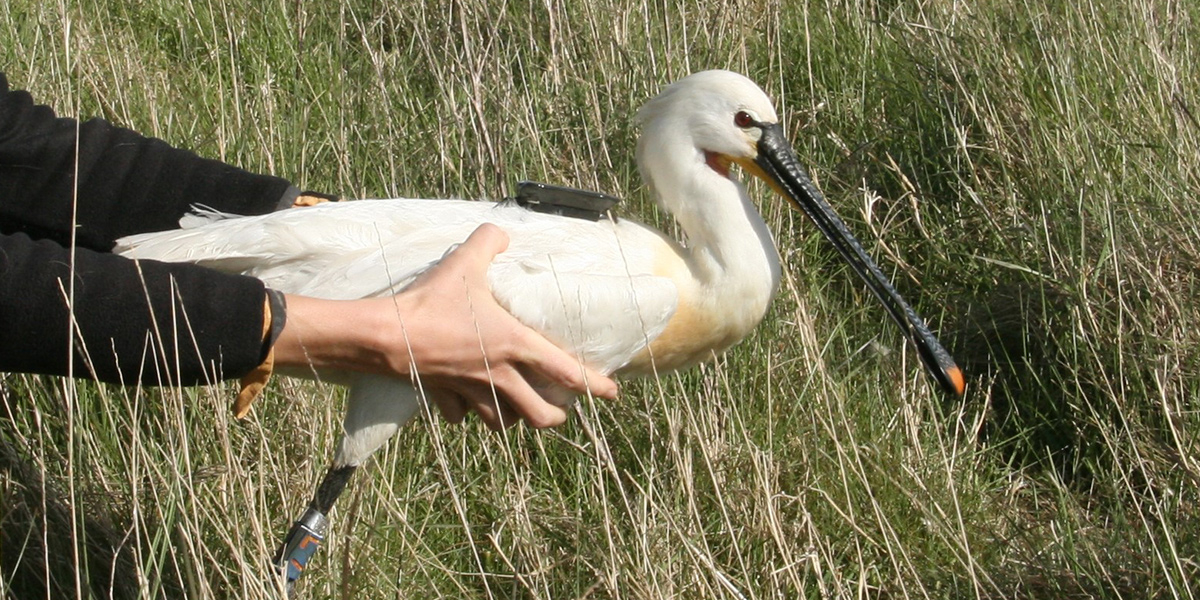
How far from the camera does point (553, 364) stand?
7.54 feet

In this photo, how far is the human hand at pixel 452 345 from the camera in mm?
2092

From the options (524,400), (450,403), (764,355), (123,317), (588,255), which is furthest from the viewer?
(764,355)

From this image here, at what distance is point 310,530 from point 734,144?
3.55 feet

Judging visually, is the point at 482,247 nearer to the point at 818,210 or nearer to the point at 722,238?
the point at 722,238

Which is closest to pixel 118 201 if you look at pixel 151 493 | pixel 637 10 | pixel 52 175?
pixel 52 175

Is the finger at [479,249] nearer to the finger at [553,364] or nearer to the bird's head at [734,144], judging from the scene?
the finger at [553,364]

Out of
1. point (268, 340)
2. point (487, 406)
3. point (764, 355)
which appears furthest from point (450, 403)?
point (764, 355)

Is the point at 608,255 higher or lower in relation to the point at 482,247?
lower

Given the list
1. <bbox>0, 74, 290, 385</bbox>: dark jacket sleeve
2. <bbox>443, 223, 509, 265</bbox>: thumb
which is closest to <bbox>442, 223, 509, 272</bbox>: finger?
<bbox>443, 223, 509, 265</bbox>: thumb

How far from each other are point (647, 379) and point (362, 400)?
0.77m

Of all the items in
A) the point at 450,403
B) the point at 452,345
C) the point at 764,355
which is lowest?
the point at 764,355

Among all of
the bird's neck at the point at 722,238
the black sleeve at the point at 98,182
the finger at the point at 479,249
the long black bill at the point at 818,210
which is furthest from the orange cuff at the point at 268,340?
the long black bill at the point at 818,210

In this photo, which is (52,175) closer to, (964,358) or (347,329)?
(347,329)

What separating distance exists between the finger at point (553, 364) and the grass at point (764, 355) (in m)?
0.14
